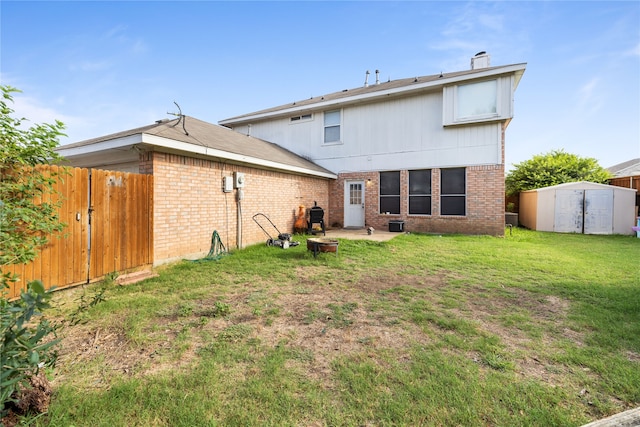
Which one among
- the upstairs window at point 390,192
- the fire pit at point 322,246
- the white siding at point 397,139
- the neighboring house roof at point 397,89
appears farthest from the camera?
the upstairs window at point 390,192

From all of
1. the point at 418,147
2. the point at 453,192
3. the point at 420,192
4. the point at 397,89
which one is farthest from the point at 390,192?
the point at 397,89

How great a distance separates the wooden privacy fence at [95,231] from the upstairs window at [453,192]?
9.89 m

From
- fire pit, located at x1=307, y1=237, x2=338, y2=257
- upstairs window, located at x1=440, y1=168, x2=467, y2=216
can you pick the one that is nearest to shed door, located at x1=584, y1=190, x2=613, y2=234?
upstairs window, located at x1=440, y1=168, x2=467, y2=216

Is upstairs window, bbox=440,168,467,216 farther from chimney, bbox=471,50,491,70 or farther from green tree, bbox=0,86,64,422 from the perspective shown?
green tree, bbox=0,86,64,422

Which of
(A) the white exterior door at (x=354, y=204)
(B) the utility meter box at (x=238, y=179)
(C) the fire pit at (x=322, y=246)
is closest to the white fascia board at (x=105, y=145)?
(B) the utility meter box at (x=238, y=179)

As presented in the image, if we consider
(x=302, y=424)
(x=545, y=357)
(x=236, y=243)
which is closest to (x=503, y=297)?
(x=545, y=357)

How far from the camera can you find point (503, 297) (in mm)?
3740

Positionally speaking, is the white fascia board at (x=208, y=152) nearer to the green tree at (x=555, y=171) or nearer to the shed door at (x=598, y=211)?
the shed door at (x=598, y=211)

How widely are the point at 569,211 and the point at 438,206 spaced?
594 centimetres

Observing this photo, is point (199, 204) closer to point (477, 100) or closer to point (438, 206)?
point (438, 206)

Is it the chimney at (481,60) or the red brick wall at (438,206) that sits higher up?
the chimney at (481,60)

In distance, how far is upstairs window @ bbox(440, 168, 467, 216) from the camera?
9844 millimetres

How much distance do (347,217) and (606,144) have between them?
19596mm

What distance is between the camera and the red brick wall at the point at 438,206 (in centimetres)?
930
